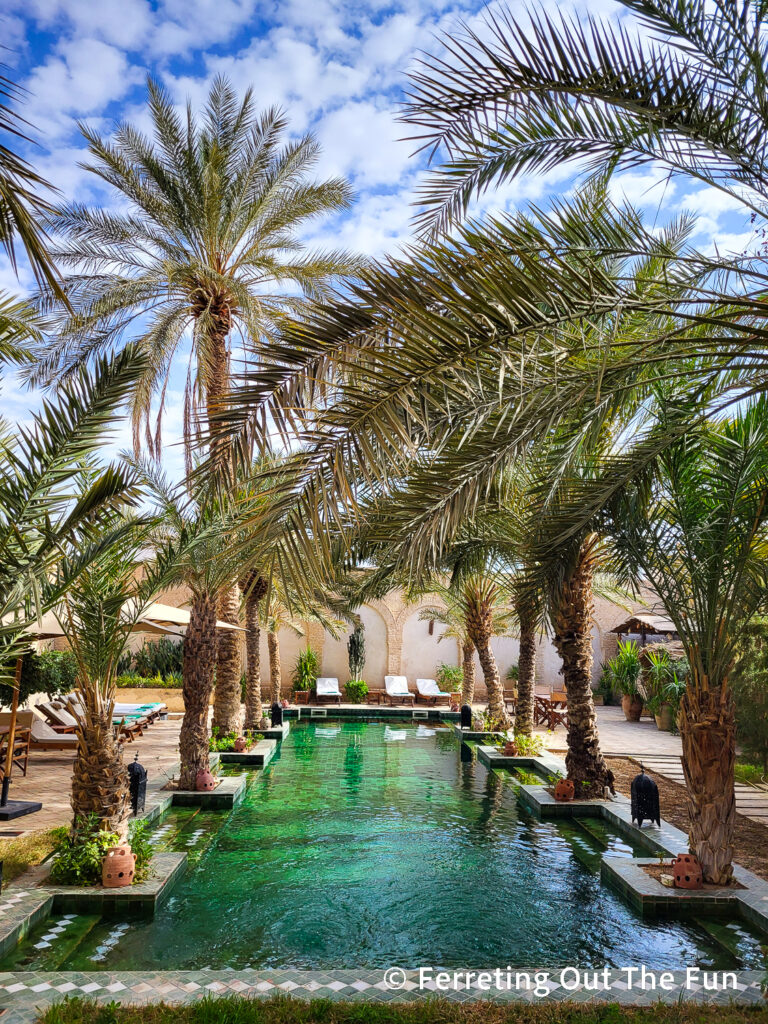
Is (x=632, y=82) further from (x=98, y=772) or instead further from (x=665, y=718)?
(x=665, y=718)

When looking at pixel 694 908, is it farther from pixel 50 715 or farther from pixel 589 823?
pixel 50 715

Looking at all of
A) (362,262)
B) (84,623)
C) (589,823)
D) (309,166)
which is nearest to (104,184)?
(309,166)

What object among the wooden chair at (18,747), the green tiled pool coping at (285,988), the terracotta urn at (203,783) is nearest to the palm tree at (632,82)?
the green tiled pool coping at (285,988)

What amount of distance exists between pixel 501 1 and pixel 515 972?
5.66 meters

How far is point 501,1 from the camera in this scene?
4160 millimetres

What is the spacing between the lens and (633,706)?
70.2 feet

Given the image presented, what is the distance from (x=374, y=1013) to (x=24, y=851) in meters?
4.41

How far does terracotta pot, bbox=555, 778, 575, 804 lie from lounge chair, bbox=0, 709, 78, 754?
24.3 feet

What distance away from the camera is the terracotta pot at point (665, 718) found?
62.2 ft

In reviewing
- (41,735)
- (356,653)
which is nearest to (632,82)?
(41,735)

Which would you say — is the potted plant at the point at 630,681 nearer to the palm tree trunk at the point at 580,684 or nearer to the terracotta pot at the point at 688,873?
the palm tree trunk at the point at 580,684

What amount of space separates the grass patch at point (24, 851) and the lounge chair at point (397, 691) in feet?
55.0

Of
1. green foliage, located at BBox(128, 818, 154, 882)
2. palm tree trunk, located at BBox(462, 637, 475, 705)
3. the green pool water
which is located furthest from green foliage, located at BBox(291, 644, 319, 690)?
green foliage, located at BBox(128, 818, 154, 882)

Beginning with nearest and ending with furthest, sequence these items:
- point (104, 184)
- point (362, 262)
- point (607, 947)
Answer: point (607, 947) → point (104, 184) → point (362, 262)
